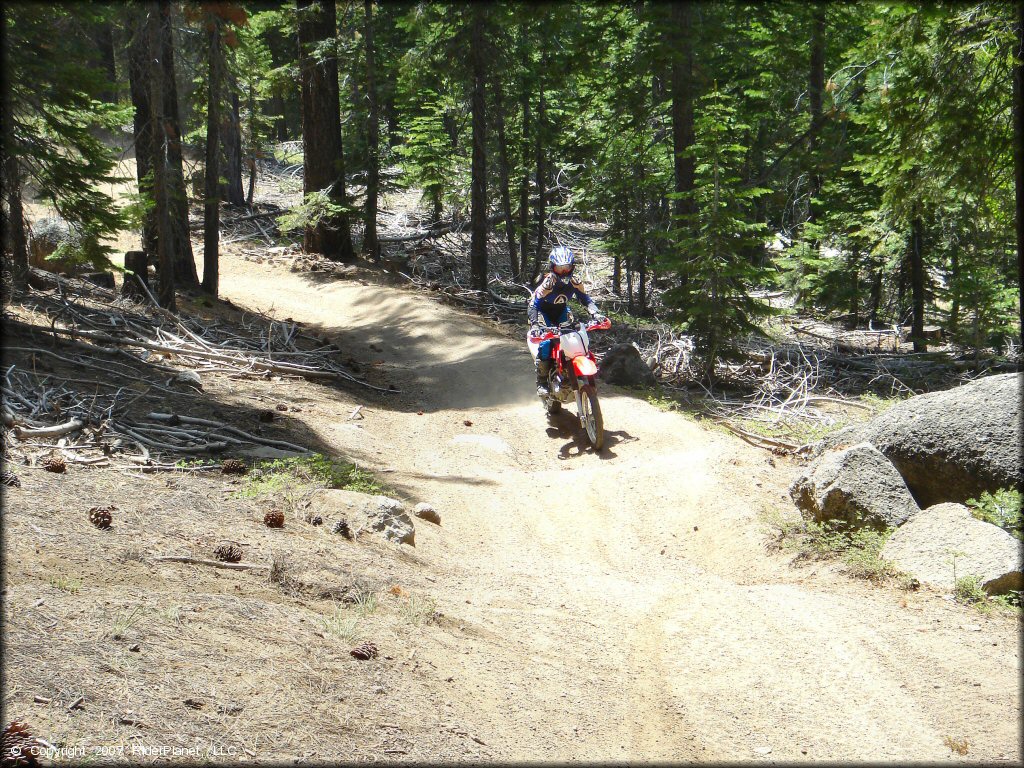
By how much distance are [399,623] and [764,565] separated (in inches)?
145

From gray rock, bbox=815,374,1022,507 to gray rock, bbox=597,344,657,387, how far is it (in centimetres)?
597

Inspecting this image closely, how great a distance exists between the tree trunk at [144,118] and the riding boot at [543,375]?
23.0 ft

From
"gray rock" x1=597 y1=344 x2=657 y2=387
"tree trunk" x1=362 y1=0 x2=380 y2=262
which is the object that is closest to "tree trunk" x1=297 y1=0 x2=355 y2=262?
"tree trunk" x1=362 y1=0 x2=380 y2=262

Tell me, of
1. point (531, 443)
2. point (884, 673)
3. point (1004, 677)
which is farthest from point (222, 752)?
point (531, 443)

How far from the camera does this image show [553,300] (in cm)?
1113

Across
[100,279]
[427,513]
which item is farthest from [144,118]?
[427,513]

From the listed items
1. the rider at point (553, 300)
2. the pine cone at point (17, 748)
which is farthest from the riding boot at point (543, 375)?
the pine cone at point (17, 748)

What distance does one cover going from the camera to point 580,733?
12.5 ft

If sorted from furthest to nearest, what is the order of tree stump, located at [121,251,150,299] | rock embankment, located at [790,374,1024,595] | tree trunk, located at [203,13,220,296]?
tree trunk, located at [203,13,220,296] → tree stump, located at [121,251,150,299] → rock embankment, located at [790,374,1024,595]

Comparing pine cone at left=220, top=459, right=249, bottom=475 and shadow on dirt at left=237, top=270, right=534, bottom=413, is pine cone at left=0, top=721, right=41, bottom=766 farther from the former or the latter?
shadow on dirt at left=237, top=270, right=534, bottom=413

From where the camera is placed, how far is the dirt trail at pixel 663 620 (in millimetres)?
3885

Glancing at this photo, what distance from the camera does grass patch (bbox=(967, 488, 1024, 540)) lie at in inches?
226

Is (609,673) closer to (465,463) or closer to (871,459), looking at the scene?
(871,459)

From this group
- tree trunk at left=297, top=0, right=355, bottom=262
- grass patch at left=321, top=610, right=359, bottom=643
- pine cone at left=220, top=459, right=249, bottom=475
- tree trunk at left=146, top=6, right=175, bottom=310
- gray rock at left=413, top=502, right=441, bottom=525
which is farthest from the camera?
tree trunk at left=297, top=0, right=355, bottom=262
